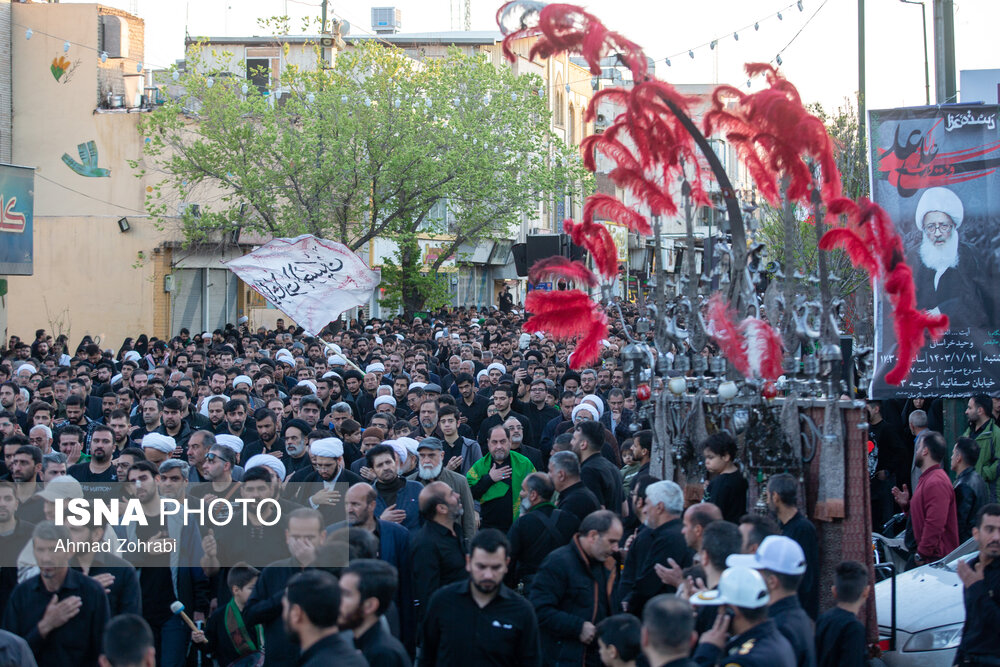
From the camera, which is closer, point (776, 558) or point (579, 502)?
point (776, 558)

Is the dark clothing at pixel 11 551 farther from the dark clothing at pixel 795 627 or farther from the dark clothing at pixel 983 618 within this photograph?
the dark clothing at pixel 983 618

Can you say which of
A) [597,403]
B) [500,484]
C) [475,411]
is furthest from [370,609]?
[475,411]

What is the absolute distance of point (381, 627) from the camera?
5211 millimetres

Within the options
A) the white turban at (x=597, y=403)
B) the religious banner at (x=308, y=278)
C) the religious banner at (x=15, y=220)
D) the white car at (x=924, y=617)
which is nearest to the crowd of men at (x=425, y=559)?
the white turban at (x=597, y=403)

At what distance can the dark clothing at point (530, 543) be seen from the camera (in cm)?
707

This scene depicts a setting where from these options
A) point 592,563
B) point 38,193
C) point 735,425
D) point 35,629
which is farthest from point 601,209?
point 38,193

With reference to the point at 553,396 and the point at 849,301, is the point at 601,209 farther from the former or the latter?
the point at 849,301

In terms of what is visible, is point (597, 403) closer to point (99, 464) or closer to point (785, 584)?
point (99, 464)

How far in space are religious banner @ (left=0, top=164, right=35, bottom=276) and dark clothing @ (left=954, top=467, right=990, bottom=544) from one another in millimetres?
19893

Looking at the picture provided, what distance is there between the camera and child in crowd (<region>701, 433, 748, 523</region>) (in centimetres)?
756

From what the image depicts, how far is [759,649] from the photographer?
475 centimetres

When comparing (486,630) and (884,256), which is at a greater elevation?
(884,256)

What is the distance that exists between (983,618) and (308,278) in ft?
38.0

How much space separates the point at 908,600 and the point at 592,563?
260 centimetres
